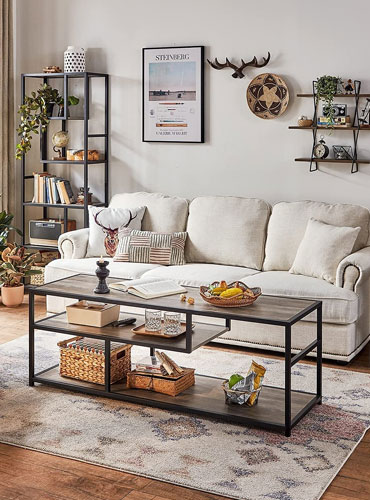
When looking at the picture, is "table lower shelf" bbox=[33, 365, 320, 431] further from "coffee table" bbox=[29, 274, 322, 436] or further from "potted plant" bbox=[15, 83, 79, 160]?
"potted plant" bbox=[15, 83, 79, 160]

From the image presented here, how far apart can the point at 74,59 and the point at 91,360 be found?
3059 millimetres

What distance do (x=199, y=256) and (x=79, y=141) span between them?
5.49ft

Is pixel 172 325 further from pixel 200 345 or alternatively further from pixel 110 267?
pixel 110 267

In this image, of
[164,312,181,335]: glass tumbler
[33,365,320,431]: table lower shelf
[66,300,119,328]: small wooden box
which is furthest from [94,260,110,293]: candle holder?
[33,365,320,431]: table lower shelf

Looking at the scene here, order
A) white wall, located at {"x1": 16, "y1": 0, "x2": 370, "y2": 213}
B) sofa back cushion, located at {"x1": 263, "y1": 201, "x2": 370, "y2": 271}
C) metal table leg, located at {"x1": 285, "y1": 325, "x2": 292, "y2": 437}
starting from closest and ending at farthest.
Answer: metal table leg, located at {"x1": 285, "y1": 325, "x2": 292, "y2": 437} → sofa back cushion, located at {"x1": 263, "y1": 201, "x2": 370, "y2": 271} → white wall, located at {"x1": 16, "y1": 0, "x2": 370, "y2": 213}

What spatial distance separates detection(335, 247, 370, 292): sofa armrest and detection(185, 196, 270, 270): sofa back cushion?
0.88 metres

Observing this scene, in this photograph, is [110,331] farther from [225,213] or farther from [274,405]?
[225,213]

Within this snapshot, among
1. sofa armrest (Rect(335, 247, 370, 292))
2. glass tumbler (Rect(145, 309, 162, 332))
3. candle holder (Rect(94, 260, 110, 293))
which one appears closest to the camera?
glass tumbler (Rect(145, 309, 162, 332))

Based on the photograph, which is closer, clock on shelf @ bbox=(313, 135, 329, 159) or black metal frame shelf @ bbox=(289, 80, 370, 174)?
black metal frame shelf @ bbox=(289, 80, 370, 174)

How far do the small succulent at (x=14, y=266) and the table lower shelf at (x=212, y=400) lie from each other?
6.48ft

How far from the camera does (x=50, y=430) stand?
3674 mm

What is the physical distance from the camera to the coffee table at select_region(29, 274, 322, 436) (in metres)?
3.68

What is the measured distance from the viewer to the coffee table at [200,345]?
3682mm

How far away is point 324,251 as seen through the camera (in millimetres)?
5016
